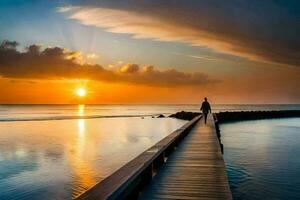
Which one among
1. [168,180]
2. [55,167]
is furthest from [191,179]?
[55,167]

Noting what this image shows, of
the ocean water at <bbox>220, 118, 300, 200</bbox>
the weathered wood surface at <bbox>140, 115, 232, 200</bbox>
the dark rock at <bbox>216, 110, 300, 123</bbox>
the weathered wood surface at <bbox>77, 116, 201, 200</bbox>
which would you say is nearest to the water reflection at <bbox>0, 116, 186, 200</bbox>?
the weathered wood surface at <bbox>140, 115, 232, 200</bbox>

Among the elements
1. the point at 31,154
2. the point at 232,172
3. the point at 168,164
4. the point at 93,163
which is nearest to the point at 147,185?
the point at 168,164

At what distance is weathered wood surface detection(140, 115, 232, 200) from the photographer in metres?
7.14

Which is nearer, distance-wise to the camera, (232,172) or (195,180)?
(195,180)

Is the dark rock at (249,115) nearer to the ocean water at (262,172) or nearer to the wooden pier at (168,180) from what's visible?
the ocean water at (262,172)

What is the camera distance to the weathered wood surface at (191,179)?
23.4ft

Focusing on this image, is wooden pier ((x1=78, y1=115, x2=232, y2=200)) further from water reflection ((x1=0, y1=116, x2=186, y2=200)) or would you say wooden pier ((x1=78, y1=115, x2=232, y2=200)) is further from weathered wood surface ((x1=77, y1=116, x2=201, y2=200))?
water reflection ((x1=0, y1=116, x2=186, y2=200))

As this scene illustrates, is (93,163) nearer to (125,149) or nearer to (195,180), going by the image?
(125,149)

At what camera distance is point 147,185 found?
8.25 meters

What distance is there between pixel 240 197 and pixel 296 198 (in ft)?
6.36

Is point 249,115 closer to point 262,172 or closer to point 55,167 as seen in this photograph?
point 262,172

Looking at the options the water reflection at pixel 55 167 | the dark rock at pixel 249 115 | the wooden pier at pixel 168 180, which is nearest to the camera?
the wooden pier at pixel 168 180

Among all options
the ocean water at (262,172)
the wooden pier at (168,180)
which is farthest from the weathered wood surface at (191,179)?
the ocean water at (262,172)

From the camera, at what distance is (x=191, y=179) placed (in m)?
8.45
